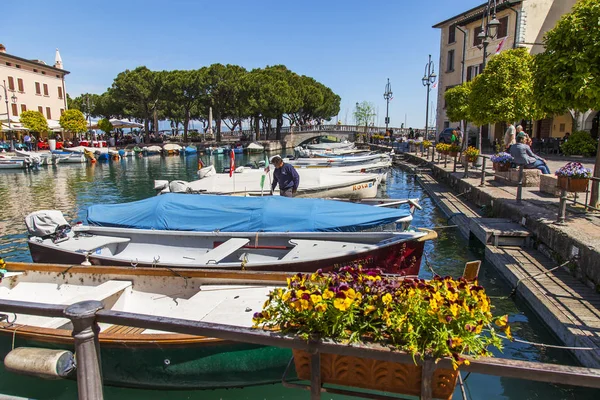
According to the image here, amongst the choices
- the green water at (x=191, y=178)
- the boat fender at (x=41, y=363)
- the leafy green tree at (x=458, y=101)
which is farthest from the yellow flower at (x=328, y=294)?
the leafy green tree at (x=458, y=101)

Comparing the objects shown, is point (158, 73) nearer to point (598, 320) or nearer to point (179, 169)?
point (179, 169)

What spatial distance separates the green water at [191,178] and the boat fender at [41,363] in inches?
127

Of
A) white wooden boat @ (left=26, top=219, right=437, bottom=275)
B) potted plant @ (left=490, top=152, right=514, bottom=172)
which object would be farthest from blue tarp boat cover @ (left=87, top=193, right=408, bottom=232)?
potted plant @ (left=490, top=152, right=514, bottom=172)

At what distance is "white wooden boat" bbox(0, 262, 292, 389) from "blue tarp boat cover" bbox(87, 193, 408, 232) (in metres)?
2.34

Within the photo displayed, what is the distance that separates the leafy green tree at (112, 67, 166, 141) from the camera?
57.1 meters

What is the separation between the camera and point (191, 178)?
32969 mm

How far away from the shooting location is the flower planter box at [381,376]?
2789 mm

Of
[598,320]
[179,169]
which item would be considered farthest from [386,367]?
[179,169]

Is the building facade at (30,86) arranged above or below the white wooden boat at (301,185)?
above

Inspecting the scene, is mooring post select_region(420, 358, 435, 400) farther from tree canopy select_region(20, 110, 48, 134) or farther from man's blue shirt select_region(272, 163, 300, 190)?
tree canopy select_region(20, 110, 48, 134)

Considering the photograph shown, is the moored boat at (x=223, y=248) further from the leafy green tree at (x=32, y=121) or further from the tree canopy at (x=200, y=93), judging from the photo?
the tree canopy at (x=200, y=93)

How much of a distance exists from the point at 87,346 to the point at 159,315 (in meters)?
4.31

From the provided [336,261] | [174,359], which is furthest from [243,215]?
[174,359]

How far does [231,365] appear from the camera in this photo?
589cm
